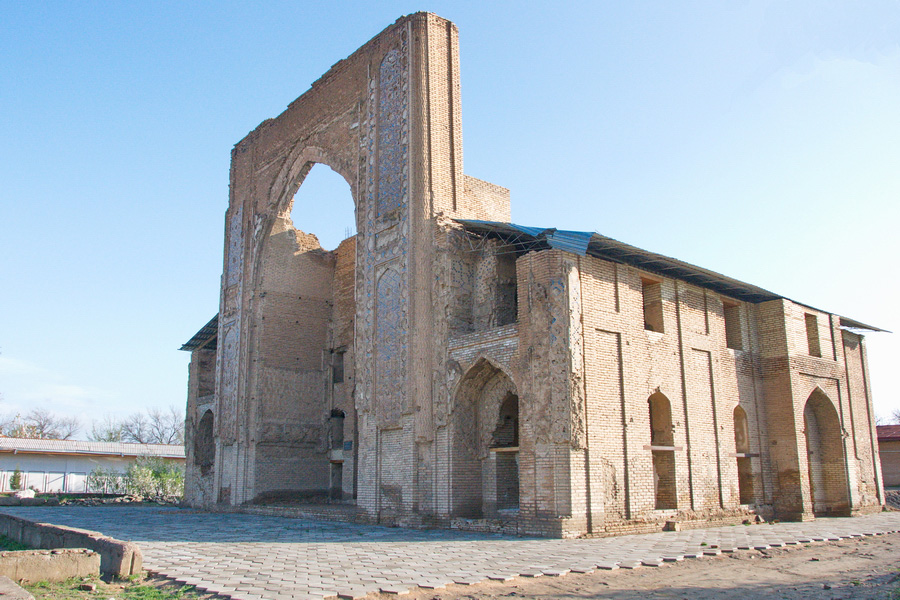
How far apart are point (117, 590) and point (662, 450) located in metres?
9.40

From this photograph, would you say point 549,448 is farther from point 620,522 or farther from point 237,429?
point 237,429

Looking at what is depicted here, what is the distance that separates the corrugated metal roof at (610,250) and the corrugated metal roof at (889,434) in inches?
455

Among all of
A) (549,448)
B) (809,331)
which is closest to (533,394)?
(549,448)

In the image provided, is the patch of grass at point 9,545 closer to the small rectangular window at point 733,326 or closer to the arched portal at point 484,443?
the arched portal at point 484,443

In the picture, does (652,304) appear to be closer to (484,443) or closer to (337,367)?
(484,443)

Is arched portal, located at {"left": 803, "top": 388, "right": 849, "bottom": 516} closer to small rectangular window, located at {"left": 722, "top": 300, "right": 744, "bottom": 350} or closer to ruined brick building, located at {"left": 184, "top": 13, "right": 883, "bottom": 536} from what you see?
ruined brick building, located at {"left": 184, "top": 13, "right": 883, "bottom": 536}

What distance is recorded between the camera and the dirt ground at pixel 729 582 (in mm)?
6602

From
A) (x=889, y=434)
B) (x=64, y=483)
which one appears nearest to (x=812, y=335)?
(x=889, y=434)

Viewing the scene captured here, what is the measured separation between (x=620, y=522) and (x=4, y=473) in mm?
29710

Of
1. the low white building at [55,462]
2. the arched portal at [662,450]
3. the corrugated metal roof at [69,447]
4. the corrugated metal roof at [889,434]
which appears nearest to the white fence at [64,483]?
the low white building at [55,462]

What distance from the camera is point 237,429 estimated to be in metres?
19.4

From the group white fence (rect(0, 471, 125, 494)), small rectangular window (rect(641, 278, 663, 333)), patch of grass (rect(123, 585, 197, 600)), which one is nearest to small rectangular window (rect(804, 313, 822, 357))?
small rectangular window (rect(641, 278, 663, 333))

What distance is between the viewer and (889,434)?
2452cm

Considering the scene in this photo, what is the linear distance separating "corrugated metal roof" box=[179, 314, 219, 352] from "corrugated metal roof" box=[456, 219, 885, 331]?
12045 mm
